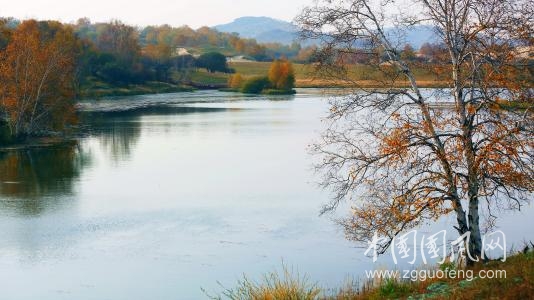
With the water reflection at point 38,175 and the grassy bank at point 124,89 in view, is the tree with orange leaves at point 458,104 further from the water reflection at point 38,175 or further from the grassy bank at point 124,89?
the grassy bank at point 124,89

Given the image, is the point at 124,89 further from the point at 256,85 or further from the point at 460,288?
the point at 460,288

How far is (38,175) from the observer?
2828 centimetres

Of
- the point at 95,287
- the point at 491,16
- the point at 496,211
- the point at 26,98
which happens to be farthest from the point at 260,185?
the point at 26,98

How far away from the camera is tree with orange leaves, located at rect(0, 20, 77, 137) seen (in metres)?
39.0

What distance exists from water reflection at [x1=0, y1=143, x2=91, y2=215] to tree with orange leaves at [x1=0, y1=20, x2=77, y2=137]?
140 inches

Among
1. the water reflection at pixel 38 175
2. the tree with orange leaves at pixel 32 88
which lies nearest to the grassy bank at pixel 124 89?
the tree with orange leaves at pixel 32 88

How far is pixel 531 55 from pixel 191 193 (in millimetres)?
14447

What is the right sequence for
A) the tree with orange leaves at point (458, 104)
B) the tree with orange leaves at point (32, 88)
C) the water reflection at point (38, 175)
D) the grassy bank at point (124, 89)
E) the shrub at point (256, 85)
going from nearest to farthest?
1. the tree with orange leaves at point (458, 104)
2. the water reflection at point (38, 175)
3. the tree with orange leaves at point (32, 88)
4. the grassy bank at point (124, 89)
5. the shrub at point (256, 85)

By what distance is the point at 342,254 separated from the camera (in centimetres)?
1681

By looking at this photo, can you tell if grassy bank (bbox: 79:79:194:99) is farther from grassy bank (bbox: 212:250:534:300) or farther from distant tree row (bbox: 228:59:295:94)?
grassy bank (bbox: 212:250:534:300)

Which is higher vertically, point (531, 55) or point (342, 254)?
point (531, 55)

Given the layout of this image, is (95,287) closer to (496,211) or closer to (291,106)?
(496,211)

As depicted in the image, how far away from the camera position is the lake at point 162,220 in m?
15.4

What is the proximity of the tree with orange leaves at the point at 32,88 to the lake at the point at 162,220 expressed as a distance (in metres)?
4.07
